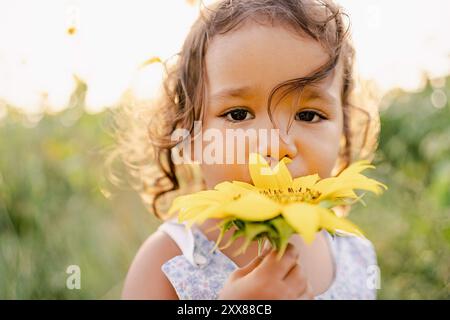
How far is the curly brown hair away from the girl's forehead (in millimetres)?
15

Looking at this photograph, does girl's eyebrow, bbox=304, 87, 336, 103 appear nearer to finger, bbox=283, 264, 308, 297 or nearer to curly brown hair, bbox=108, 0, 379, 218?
curly brown hair, bbox=108, 0, 379, 218

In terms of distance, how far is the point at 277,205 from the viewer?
647 mm

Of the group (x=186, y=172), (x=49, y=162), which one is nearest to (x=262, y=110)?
(x=186, y=172)

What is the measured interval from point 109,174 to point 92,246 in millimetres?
235

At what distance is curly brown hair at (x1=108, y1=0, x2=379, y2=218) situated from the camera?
1017mm

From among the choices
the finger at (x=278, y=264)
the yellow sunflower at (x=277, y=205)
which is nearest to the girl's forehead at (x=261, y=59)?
the yellow sunflower at (x=277, y=205)

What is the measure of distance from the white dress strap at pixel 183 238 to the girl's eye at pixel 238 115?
0.86 feet

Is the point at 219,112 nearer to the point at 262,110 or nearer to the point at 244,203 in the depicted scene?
the point at 262,110

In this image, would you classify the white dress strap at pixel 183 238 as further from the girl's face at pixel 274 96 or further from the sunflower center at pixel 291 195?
the sunflower center at pixel 291 195

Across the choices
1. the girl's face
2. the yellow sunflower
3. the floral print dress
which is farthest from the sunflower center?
the floral print dress

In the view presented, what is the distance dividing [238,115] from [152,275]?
0.38 meters

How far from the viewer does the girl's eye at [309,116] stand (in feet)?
3.30

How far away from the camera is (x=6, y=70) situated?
1.71 meters

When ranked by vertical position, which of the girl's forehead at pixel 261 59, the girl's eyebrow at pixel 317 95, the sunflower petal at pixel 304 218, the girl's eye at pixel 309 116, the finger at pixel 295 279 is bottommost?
the finger at pixel 295 279
